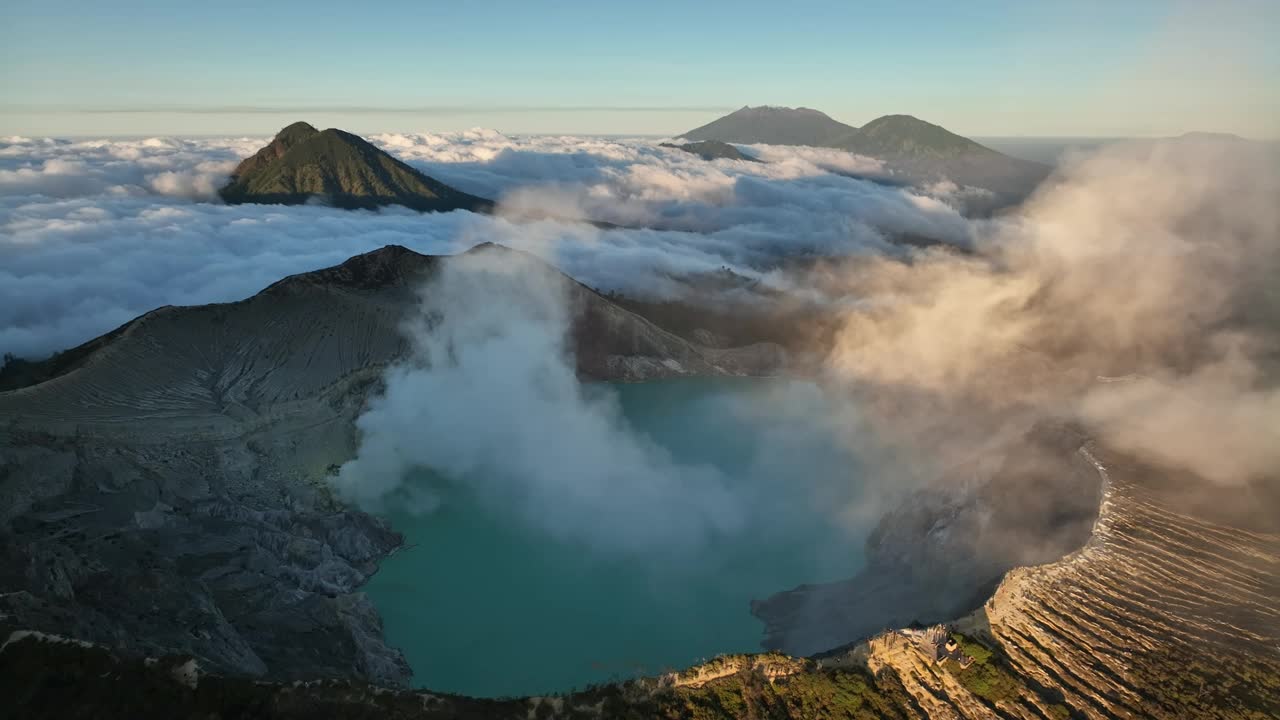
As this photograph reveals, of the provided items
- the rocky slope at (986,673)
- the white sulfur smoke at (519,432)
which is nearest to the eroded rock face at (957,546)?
the rocky slope at (986,673)

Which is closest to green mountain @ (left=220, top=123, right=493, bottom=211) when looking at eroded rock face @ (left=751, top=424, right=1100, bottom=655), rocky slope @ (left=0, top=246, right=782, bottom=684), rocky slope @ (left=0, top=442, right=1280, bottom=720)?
rocky slope @ (left=0, top=246, right=782, bottom=684)

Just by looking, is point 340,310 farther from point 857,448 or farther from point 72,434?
point 857,448

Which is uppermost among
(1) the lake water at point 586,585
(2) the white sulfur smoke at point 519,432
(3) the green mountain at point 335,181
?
(3) the green mountain at point 335,181

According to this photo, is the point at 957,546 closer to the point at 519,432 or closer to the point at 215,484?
the point at 519,432

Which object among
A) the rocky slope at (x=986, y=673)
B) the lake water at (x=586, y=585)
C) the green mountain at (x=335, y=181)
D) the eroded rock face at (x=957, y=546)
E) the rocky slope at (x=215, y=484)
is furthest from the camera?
the green mountain at (x=335, y=181)

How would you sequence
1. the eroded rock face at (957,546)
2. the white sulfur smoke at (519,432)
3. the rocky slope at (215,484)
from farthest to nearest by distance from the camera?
the white sulfur smoke at (519,432)
the eroded rock face at (957,546)
the rocky slope at (215,484)

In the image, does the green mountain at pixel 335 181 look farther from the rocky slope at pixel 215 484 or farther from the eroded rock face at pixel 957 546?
the eroded rock face at pixel 957 546

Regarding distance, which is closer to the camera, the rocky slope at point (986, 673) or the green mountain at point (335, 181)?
the rocky slope at point (986, 673)

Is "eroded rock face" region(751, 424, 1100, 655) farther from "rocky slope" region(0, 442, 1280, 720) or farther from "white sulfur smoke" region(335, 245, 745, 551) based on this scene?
"white sulfur smoke" region(335, 245, 745, 551)
